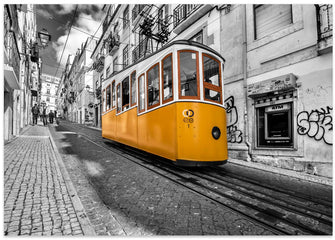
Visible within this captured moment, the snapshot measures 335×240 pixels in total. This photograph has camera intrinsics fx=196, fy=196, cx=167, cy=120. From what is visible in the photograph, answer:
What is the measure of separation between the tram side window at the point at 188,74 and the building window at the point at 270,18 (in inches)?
166

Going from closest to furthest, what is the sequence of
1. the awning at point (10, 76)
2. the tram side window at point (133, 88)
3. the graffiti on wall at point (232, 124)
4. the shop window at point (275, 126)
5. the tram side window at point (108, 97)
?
1. the tram side window at point (133, 88)
2. the shop window at point (275, 126)
3. the awning at point (10, 76)
4. the graffiti on wall at point (232, 124)
5. the tram side window at point (108, 97)

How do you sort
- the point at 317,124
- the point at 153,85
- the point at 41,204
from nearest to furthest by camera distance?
the point at 41,204
the point at 153,85
the point at 317,124

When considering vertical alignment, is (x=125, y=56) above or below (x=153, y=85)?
above

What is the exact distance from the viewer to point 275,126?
6.88 meters

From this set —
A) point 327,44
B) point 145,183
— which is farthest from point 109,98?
point 327,44

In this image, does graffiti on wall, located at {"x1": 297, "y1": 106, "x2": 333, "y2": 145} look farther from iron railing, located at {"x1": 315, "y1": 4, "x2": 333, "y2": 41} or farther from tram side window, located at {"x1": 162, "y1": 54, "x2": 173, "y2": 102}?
tram side window, located at {"x1": 162, "y1": 54, "x2": 173, "y2": 102}

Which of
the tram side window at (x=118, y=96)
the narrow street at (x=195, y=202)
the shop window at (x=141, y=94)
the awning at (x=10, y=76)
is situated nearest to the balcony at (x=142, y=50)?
the tram side window at (x=118, y=96)

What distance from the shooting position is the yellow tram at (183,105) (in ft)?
14.4

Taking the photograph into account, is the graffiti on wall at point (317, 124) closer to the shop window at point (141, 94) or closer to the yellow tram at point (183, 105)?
the yellow tram at point (183, 105)

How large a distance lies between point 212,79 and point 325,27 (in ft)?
11.7

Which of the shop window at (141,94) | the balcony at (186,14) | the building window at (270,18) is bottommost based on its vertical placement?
the shop window at (141,94)

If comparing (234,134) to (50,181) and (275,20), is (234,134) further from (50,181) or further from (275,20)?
(50,181)

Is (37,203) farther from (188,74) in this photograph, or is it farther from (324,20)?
(324,20)

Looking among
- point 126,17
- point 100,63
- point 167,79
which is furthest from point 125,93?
point 100,63
